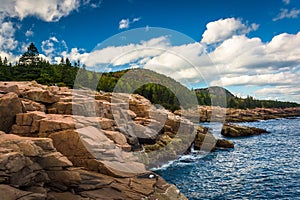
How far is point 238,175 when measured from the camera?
36000 mm

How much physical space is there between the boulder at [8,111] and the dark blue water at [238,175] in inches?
749

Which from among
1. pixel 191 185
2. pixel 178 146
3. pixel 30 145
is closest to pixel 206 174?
pixel 191 185

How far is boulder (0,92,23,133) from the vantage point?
25.2 meters

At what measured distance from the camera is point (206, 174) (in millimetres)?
36844

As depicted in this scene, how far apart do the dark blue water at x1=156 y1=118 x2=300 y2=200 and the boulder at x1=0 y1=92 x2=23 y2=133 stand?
749 inches

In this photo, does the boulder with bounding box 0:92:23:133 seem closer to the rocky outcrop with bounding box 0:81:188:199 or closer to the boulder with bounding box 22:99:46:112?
the rocky outcrop with bounding box 0:81:188:199

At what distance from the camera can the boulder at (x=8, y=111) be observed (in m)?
25.2

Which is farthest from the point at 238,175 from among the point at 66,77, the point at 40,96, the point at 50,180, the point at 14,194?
the point at 66,77

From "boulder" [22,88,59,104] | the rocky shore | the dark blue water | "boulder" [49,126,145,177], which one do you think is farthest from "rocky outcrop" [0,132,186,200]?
"boulder" [22,88,59,104]

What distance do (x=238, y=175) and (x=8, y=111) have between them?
28.8 metres

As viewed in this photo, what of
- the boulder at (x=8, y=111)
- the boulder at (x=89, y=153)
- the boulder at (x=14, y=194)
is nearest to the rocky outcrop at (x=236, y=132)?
the boulder at (x=89, y=153)

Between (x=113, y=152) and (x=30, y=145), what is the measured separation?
8.33m

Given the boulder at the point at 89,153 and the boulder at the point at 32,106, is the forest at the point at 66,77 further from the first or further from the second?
the boulder at the point at 89,153

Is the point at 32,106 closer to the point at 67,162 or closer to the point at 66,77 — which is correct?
Result: the point at 67,162
